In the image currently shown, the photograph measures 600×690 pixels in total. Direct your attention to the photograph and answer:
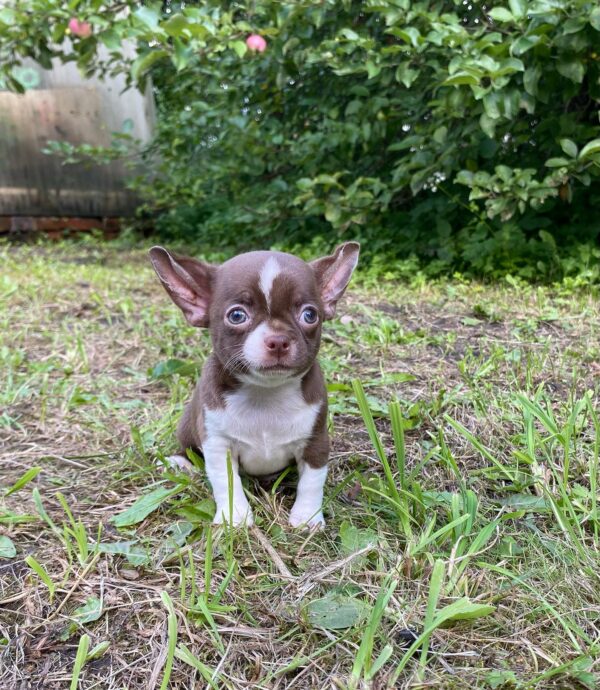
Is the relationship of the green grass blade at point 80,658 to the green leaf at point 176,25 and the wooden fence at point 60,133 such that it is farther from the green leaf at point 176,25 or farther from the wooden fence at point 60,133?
the wooden fence at point 60,133

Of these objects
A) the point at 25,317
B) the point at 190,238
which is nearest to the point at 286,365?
the point at 25,317

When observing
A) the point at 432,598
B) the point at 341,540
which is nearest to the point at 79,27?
the point at 341,540

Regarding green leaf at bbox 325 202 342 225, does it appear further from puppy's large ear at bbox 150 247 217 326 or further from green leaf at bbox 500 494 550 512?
green leaf at bbox 500 494 550 512

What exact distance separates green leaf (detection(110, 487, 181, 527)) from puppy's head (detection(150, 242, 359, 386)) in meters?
0.51

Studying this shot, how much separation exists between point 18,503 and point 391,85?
4.56 m

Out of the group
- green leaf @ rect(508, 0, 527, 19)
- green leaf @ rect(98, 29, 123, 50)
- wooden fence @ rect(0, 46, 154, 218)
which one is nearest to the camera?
green leaf @ rect(508, 0, 527, 19)

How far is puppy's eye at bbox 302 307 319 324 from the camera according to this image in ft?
6.06

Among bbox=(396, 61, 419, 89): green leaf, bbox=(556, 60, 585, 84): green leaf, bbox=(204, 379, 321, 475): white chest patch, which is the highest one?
bbox=(556, 60, 585, 84): green leaf

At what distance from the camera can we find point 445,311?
4.06m

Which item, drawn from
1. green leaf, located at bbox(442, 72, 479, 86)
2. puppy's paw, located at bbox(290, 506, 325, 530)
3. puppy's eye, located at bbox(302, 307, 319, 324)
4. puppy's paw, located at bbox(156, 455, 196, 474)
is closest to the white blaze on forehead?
puppy's eye, located at bbox(302, 307, 319, 324)

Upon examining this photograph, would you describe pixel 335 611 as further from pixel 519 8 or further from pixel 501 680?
pixel 519 8

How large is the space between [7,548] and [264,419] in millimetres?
A: 875

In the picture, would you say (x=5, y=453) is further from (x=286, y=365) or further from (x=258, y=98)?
(x=258, y=98)

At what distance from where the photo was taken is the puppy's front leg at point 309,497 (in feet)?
6.37
